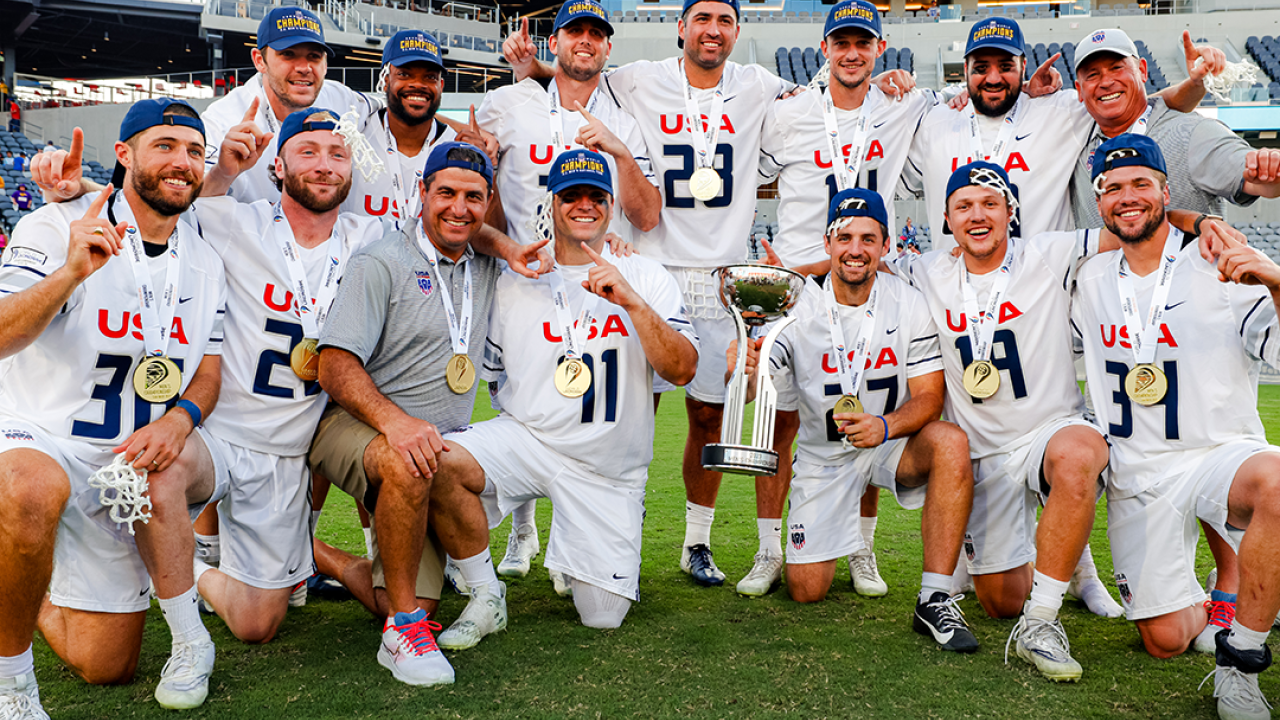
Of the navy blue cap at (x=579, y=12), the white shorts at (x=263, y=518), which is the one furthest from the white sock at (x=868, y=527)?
the navy blue cap at (x=579, y=12)

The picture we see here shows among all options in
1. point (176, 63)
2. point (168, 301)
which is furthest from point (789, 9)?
point (168, 301)

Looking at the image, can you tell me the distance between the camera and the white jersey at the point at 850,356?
13.2ft

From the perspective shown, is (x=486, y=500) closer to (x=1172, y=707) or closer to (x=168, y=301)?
(x=168, y=301)

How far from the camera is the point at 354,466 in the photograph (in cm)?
358

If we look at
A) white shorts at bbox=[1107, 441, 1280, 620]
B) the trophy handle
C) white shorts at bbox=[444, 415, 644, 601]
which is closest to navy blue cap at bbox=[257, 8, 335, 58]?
white shorts at bbox=[444, 415, 644, 601]

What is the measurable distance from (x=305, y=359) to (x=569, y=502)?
118 centimetres

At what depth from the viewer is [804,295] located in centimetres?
429

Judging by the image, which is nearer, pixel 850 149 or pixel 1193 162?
pixel 1193 162

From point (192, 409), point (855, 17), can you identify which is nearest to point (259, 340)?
point (192, 409)

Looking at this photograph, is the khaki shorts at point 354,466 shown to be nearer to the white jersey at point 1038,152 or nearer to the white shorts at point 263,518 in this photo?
the white shorts at point 263,518

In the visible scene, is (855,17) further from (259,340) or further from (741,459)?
(259,340)

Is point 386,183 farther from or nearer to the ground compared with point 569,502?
farther from the ground

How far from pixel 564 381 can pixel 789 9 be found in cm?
3182

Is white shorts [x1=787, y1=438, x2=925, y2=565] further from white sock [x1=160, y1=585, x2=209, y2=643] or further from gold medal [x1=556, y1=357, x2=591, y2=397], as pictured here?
white sock [x1=160, y1=585, x2=209, y2=643]
